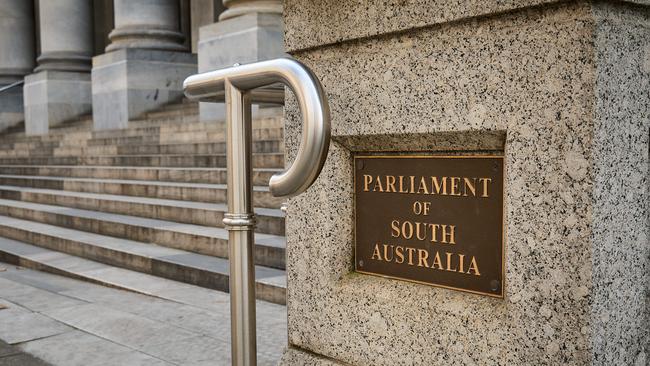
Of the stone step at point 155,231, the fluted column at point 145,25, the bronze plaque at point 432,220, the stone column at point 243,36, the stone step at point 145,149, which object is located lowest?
the stone step at point 155,231

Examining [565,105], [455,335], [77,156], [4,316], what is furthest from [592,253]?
[77,156]

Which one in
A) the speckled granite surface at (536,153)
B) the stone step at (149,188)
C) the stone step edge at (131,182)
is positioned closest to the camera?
the speckled granite surface at (536,153)

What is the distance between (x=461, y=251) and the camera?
6.91 ft

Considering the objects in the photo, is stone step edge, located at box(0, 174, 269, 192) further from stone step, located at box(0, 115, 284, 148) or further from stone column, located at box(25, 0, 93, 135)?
stone column, located at box(25, 0, 93, 135)

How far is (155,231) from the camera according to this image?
6.93 metres

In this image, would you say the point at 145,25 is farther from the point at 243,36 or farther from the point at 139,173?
the point at 139,173

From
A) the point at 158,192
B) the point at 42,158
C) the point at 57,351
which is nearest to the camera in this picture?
the point at 57,351

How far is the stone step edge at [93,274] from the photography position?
5.28 metres

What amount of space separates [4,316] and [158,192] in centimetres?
386

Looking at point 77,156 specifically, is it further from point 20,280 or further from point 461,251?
point 461,251

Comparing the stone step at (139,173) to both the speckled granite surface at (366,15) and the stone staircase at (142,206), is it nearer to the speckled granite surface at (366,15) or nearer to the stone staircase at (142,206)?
the stone staircase at (142,206)

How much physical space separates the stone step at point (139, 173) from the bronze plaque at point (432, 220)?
3802mm

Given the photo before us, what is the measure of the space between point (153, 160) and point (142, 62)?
4639 mm

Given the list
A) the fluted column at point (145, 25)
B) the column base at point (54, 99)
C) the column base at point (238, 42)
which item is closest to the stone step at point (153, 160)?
the column base at point (238, 42)
